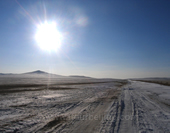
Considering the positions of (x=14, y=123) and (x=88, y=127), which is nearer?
(x=88, y=127)

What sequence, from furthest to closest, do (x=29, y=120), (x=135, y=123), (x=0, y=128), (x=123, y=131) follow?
(x=29, y=120) → (x=135, y=123) → (x=0, y=128) → (x=123, y=131)

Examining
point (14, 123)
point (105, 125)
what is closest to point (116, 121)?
point (105, 125)

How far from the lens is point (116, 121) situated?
591 centimetres

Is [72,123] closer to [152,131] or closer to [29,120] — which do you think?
[29,120]

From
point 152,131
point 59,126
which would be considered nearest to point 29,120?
point 59,126

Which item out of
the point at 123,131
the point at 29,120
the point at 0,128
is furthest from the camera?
the point at 29,120

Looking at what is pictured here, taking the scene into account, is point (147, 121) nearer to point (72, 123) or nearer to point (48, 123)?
point (72, 123)

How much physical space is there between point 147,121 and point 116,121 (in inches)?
67.0

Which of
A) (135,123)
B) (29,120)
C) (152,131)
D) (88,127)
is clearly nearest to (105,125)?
(88,127)

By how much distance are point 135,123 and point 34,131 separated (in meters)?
4.81

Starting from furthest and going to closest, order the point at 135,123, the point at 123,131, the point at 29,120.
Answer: the point at 29,120 < the point at 135,123 < the point at 123,131

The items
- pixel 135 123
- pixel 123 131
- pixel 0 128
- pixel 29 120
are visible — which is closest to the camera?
pixel 123 131

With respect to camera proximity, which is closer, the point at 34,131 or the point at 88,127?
the point at 34,131

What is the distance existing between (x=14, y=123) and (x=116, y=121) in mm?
5265
